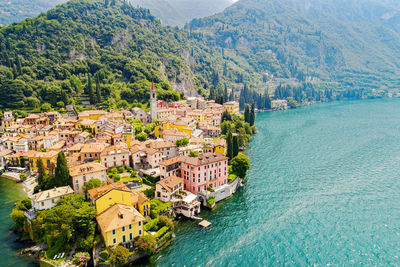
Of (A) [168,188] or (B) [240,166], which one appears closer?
(A) [168,188]

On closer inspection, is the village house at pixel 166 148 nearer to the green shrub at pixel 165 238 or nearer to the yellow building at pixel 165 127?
the yellow building at pixel 165 127

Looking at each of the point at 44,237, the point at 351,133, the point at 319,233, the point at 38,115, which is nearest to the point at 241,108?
the point at 351,133

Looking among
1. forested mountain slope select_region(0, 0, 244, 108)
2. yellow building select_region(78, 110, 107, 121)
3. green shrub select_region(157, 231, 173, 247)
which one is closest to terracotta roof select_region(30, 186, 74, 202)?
green shrub select_region(157, 231, 173, 247)

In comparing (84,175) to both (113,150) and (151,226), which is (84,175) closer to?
(113,150)

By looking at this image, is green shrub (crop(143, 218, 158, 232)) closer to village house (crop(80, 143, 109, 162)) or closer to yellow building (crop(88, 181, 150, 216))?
yellow building (crop(88, 181, 150, 216))

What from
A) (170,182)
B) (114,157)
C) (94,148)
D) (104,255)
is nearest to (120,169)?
(114,157)

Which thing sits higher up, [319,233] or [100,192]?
[100,192]

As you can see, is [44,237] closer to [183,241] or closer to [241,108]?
[183,241]
